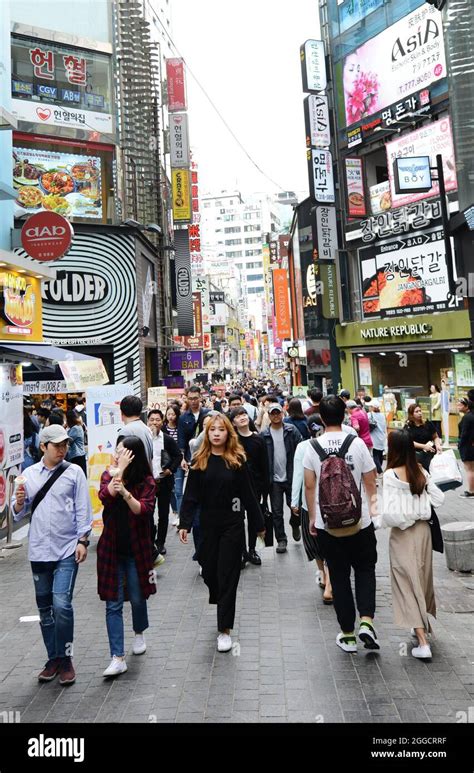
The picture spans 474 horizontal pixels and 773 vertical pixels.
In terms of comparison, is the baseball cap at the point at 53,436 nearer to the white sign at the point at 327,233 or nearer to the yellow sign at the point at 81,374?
the yellow sign at the point at 81,374

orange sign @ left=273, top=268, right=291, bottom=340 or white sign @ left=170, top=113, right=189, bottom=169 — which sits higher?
white sign @ left=170, top=113, right=189, bottom=169

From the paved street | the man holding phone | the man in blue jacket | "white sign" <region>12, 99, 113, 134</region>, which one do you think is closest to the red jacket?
the man holding phone

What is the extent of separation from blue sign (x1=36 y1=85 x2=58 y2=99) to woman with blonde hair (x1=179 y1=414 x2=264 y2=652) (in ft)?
66.8

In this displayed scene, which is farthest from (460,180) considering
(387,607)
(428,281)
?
(387,607)

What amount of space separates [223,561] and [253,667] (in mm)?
826

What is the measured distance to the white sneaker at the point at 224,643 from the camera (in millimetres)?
5145

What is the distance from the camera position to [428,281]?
71.8 feet

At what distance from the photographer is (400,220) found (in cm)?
2305

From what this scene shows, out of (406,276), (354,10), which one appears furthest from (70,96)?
(406,276)

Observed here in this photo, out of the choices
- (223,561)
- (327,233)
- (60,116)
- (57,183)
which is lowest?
(223,561)

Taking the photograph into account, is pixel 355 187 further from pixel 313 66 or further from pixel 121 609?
pixel 121 609

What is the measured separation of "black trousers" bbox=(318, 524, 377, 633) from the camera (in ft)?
16.2

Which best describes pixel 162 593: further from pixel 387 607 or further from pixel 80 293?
pixel 80 293

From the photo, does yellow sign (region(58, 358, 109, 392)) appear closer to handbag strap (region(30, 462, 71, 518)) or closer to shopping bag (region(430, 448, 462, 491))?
handbag strap (region(30, 462, 71, 518))
